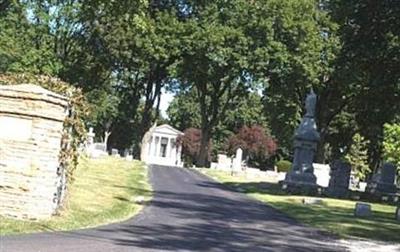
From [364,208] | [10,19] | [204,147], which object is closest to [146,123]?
[204,147]

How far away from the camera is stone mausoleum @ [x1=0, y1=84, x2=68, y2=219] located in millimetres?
12797

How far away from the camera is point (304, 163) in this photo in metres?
32.6

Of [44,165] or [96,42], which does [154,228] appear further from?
[96,42]

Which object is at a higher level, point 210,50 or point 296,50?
point 296,50

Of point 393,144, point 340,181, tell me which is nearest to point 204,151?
point 340,181

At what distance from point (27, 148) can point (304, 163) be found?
21.1 m

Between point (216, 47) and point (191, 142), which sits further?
point (191, 142)

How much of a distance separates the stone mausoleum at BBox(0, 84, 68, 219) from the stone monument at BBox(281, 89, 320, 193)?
18.9 meters

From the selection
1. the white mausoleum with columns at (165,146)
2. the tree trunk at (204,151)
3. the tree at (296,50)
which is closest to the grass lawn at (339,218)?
the tree at (296,50)

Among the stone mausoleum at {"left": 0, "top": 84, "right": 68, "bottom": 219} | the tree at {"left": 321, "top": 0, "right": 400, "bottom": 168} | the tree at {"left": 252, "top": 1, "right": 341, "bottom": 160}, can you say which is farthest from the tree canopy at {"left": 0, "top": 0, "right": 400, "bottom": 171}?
the stone mausoleum at {"left": 0, "top": 84, "right": 68, "bottom": 219}

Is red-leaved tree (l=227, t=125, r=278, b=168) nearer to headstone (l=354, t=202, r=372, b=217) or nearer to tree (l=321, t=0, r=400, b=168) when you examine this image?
tree (l=321, t=0, r=400, b=168)

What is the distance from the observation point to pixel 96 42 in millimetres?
56312

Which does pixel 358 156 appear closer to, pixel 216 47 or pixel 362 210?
pixel 216 47

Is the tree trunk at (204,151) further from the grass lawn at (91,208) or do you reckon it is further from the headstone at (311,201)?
the grass lawn at (91,208)
